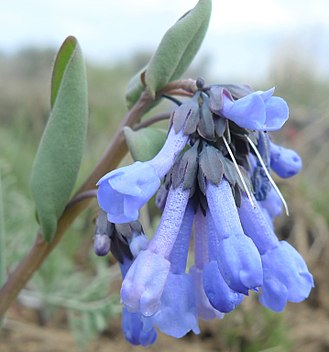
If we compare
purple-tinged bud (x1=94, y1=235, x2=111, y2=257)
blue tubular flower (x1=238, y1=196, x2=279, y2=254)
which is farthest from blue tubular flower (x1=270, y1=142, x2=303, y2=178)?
purple-tinged bud (x1=94, y1=235, x2=111, y2=257)

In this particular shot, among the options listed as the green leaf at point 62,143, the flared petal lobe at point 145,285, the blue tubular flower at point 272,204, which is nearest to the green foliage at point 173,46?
the green leaf at point 62,143

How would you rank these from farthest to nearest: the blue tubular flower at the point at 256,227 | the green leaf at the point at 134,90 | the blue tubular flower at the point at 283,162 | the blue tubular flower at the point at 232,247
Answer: the green leaf at the point at 134,90, the blue tubular flower at the point at 283,162, the blue tubular flower at the point at 256,227, the blue tubular flower at the point at 232,247

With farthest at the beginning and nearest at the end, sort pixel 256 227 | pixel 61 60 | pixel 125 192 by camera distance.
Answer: pixel 61 60 < pixel 256 227 < pixel 125 192

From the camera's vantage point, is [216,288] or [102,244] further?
[102,244]

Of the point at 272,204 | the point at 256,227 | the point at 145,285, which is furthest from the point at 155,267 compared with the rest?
the point at 272,204

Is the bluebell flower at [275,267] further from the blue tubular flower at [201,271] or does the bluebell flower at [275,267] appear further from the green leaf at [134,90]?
the green leaf at [134,90]

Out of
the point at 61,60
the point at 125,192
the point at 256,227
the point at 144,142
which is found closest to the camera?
the point at 125,192

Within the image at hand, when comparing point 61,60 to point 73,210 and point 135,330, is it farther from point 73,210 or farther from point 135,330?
point 135,330

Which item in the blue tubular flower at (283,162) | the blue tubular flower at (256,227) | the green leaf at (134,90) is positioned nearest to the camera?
the blue tubular flower at (256,227)
